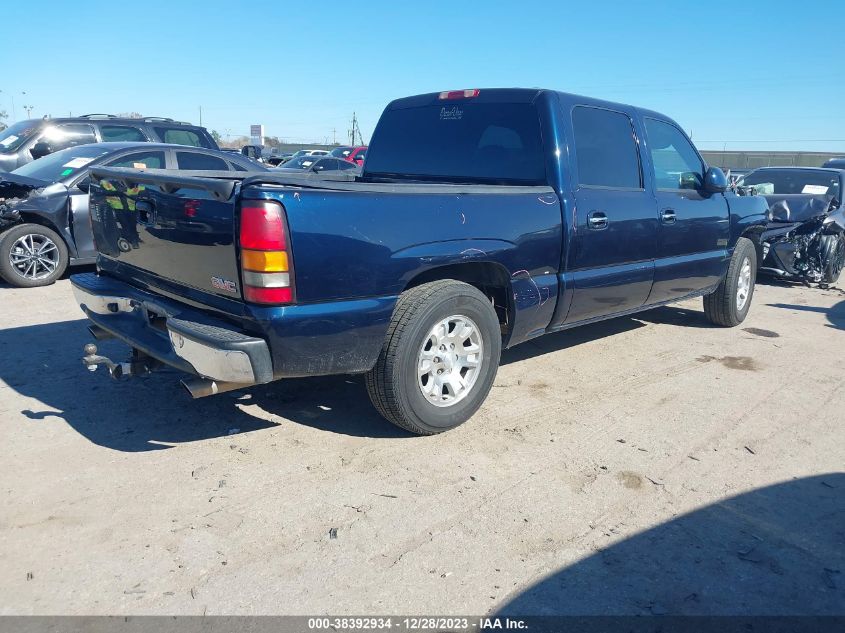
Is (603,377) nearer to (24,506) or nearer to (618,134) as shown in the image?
(618,134)

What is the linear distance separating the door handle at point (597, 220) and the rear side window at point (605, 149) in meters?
0.21

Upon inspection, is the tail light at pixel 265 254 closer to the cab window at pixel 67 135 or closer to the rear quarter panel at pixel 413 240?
the rear quarter panel at pixel 413 240

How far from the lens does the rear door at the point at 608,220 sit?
4504 millimetres

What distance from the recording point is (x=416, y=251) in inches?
137

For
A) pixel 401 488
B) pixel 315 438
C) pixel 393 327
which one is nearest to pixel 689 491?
pixel 401 488

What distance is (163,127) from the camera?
10.7m

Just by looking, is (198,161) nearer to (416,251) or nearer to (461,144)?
(461,144)

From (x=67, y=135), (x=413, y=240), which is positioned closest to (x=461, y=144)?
(x=413, y=240)

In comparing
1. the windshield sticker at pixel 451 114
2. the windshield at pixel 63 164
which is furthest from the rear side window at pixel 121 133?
the windshield sticker at pixel 451 114

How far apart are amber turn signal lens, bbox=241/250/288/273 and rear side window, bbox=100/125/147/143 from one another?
8.76m

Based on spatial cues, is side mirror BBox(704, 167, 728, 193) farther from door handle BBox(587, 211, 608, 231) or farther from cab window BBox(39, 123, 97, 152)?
cab window BBox(39, 123, 97, 152)

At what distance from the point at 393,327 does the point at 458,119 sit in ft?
6.80

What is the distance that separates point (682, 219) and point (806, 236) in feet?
15.1

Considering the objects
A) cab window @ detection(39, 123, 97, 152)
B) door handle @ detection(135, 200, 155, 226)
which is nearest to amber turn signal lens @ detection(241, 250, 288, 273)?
door handle @ detection(135, 200, 155, 226)
